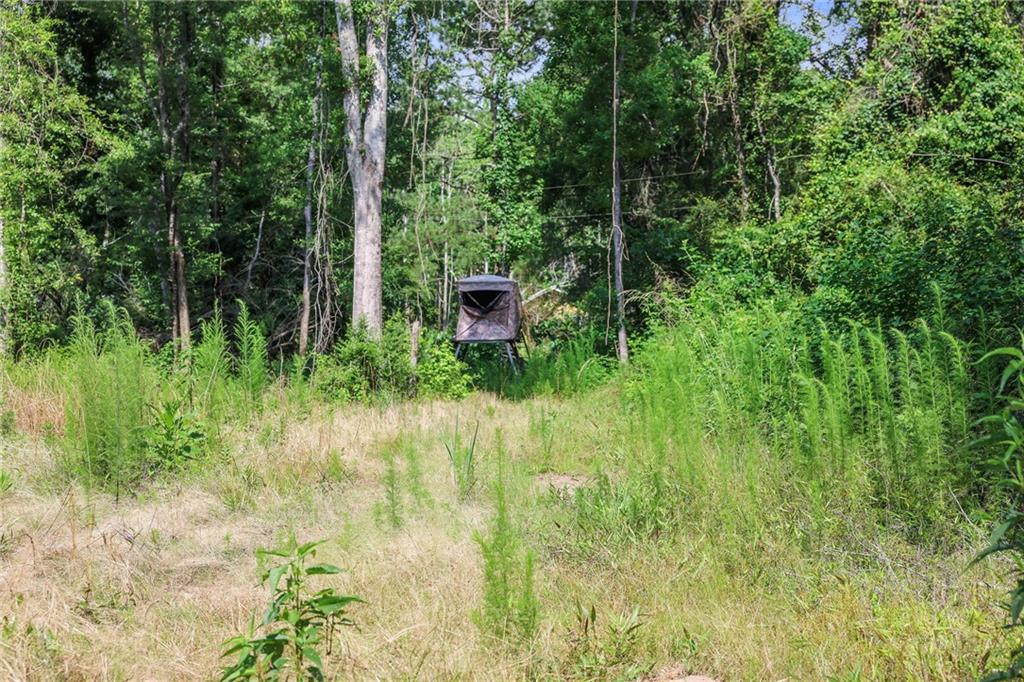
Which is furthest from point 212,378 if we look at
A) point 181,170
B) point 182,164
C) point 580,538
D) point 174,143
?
point 174,143

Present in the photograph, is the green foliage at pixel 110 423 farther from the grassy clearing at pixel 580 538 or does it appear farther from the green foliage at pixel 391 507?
the green foliage at pixel 391 507

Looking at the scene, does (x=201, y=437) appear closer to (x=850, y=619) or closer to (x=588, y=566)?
(x=588, y=566)

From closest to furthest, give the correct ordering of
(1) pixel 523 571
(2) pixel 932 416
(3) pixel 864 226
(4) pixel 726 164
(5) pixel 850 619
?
(5) pixel 850 619, (1) pixel 523 571, (2) pixel 932 416, (3) pixel 864 226, (4) pixel 726 164

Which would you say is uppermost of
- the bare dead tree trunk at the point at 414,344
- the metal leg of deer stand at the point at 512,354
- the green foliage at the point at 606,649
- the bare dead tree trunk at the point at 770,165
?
the bare dead tree trunk at the point at 770,165

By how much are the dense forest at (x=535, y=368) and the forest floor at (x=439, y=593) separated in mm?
22

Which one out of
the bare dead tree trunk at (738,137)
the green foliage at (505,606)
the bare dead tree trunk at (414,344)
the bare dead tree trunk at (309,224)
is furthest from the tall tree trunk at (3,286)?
the bare dead tree trunk at (738,137)

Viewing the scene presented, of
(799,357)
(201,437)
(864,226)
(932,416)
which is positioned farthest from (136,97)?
(932,416)

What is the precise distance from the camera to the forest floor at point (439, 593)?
3305mm

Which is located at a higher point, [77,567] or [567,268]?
[567,268]

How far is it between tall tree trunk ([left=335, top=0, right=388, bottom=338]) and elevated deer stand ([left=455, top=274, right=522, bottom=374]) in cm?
257

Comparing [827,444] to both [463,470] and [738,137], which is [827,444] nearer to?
[463,470]

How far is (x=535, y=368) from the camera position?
1355 cm

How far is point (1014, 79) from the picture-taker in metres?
13.0

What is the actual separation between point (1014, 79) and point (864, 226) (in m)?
6.23
